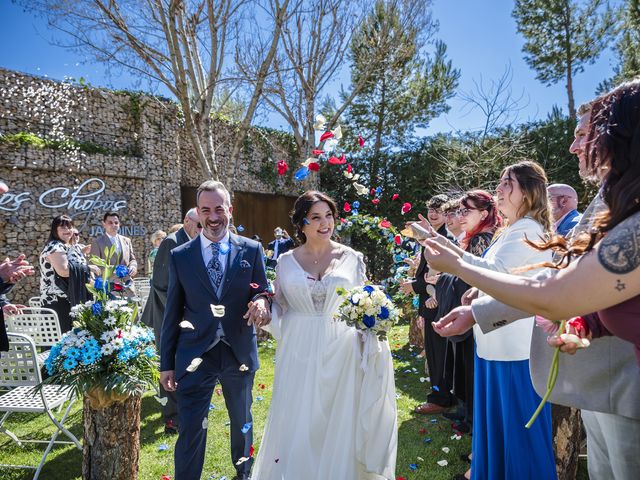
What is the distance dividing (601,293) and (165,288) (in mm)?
4374

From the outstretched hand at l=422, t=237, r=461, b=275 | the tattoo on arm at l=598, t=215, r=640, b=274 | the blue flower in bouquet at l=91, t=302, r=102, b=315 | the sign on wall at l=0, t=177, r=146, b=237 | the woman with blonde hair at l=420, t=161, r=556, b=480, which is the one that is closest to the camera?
the tattoo on arm at l=598, t=215, r=640, b=274

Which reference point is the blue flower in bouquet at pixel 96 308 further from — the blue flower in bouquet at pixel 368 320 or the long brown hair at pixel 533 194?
the long brown hair at pixel 533 194

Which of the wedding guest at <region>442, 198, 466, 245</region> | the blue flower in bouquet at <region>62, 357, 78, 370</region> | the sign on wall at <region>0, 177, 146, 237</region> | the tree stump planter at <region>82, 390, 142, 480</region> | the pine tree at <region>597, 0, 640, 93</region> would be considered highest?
the pine tree at <region>597, 0, 640, 93</region>

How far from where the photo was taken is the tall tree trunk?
3170 mm

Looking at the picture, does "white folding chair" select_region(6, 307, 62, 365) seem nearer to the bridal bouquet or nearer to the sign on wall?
the bridal bouquet

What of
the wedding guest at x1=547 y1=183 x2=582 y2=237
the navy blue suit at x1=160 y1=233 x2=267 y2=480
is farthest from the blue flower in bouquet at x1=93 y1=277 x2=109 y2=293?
the wedding guest at x1=547 y1=183 x2=582 y2=237

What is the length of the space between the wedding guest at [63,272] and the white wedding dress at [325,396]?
145 inches

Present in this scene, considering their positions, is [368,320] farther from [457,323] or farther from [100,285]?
[100,285]

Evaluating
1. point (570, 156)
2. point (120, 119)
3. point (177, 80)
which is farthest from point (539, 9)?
point (120, 119)

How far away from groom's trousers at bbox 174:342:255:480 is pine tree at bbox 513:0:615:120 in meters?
14.9

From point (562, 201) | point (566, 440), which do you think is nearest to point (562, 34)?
point (562, 201)

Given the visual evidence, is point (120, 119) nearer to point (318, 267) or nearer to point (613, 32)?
point (318, 267)

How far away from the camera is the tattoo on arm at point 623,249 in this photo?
127 centimetres

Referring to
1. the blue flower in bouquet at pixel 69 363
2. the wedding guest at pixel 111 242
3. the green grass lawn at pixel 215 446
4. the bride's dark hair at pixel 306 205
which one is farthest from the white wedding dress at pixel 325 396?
the wedding guest at pixel 111 242
